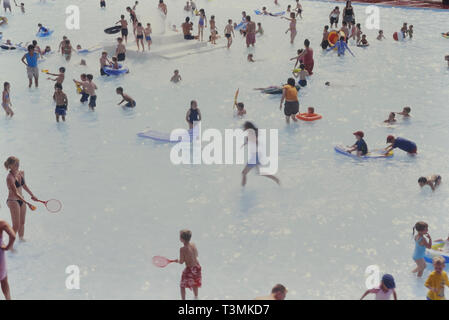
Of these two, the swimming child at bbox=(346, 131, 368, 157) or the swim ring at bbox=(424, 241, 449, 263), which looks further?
the swimming child at bbox=(346, 131, 368, 157)

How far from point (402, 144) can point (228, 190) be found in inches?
179

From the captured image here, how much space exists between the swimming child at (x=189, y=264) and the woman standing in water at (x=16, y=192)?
9.55 feet

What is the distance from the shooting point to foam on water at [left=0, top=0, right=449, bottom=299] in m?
9.15

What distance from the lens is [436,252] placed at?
30.4ft

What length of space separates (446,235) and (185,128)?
7856mm

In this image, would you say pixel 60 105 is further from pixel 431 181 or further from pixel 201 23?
pixel 201 23

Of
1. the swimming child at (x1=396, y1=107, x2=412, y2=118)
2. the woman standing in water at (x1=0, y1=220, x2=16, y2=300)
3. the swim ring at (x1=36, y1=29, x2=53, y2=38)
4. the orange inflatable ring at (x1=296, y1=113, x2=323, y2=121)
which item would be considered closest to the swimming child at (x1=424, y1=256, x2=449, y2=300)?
the woman standing in water at (x1=0, y1=220, x2=16, y2=300)

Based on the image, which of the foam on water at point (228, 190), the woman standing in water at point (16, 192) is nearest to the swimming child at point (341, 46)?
the foam on water at point (228, 190)

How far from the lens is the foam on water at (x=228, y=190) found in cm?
915

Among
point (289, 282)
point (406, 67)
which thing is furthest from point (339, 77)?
point (289, 282)

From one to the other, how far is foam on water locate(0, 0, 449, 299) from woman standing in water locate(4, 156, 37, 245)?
A: 50cm

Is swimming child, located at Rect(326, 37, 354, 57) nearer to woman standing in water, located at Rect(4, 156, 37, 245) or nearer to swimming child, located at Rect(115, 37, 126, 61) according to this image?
swimming child, located at Rect(115, 37, 126, 61)

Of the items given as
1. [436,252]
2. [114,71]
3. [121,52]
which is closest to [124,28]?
[121,52]

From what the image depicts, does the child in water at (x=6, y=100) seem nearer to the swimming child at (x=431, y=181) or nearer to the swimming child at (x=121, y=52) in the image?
the swimming child at (x=121, y=52)
